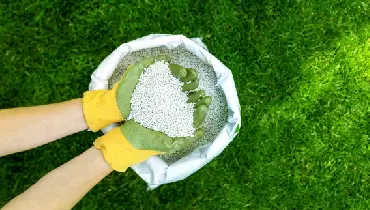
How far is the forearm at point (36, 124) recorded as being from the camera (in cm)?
110

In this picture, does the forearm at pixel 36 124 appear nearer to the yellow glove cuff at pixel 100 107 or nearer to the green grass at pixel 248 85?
the yellow glove cuff at pixel 100 107

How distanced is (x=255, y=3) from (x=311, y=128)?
37 cm

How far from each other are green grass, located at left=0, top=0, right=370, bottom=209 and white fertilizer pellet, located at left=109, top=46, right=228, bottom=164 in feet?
0.25

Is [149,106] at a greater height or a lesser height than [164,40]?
lesser

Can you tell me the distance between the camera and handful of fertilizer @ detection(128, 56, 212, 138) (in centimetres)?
118

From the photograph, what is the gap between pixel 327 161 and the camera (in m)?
1.37

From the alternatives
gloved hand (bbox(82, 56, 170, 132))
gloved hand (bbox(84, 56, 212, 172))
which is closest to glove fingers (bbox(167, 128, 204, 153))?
gloved hand (bbox(84, 56, 212, 172))

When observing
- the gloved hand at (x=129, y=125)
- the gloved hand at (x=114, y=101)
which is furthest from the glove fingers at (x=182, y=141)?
the gloved hand at (x=114, y=101)

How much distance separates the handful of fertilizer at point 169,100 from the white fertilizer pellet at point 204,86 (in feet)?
0.31

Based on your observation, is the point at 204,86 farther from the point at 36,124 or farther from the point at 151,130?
the point at 36,124

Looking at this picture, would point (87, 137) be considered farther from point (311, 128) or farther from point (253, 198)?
point (311, 128)

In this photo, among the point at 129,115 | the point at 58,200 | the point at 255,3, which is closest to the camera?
the point at 58,200

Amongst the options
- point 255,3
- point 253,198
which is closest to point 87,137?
point 253,198

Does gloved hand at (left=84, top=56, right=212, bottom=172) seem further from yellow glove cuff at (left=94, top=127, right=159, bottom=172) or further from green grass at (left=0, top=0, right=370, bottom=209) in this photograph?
green grass at (left=0, top=0, right=370, bottom=209)
